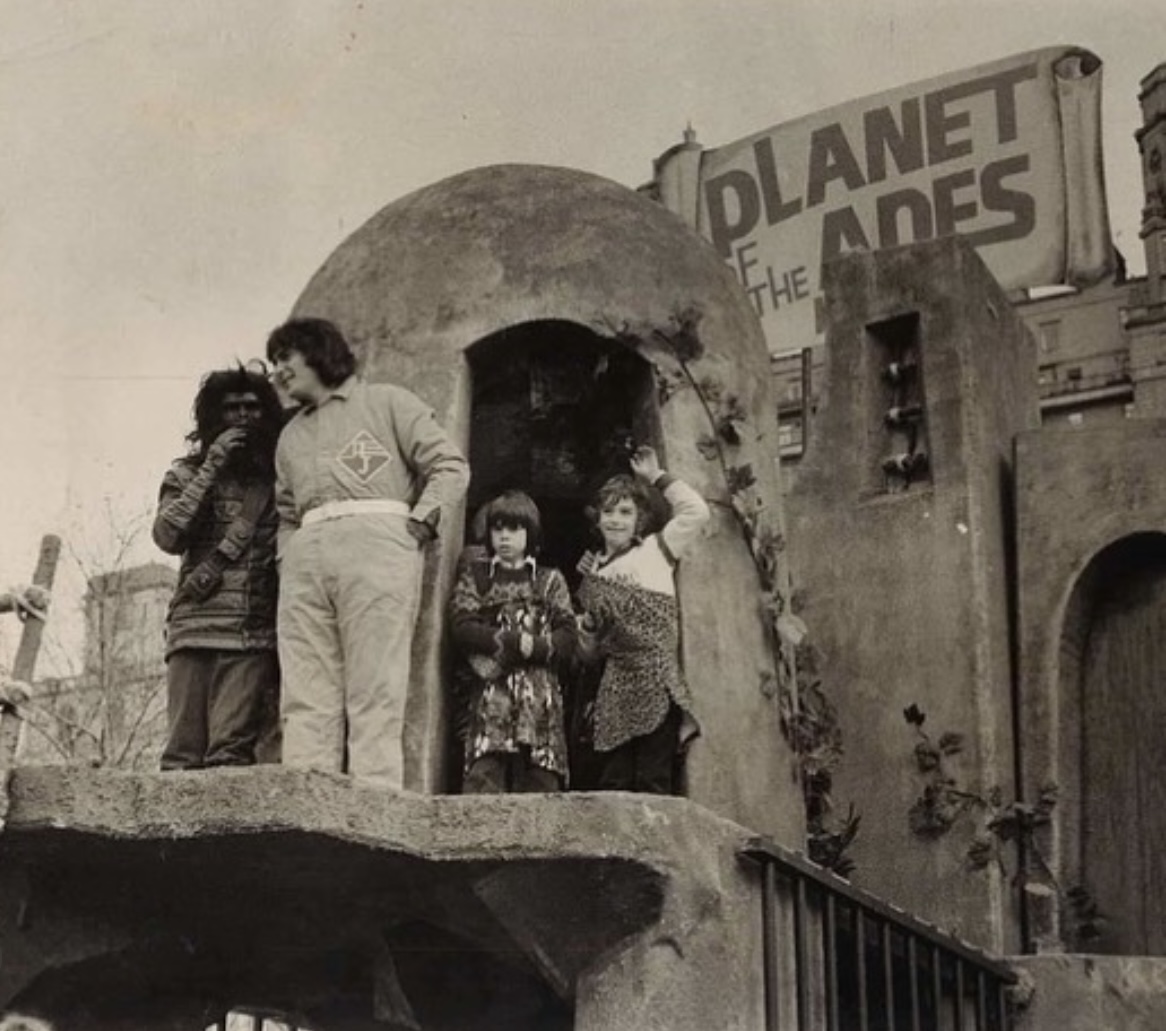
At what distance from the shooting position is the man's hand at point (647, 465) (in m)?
9.17

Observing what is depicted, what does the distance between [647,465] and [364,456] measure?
54.9 inches

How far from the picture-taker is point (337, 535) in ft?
26.6

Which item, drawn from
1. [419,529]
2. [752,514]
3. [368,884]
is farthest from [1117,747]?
[368,884]

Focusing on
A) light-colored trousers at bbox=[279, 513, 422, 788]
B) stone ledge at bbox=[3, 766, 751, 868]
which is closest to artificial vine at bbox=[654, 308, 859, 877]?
light-colored trousers at bbox=[279, 513, 422, 788]

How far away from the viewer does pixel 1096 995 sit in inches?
368

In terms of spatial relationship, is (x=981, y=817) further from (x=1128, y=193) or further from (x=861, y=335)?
(x=1128, y=193)

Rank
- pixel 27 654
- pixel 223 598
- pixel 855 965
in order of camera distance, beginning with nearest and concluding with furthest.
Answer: pixel 27 654, pixel 855 965, pixel 223 598

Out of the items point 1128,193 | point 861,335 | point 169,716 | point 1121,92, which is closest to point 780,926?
point 169,716

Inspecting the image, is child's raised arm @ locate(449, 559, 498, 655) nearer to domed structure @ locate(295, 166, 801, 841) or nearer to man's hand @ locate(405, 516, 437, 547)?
domed structure @ locate(295, 166, 801, 841)

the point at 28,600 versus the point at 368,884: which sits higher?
the point at 28,600

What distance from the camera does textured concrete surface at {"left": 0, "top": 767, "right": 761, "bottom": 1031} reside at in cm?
730

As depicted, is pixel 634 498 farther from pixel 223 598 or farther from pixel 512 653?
pixel 223 598

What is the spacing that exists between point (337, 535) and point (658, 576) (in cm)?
145

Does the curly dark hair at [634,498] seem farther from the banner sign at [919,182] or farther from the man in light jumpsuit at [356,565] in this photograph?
the banner sign at [919,182]
